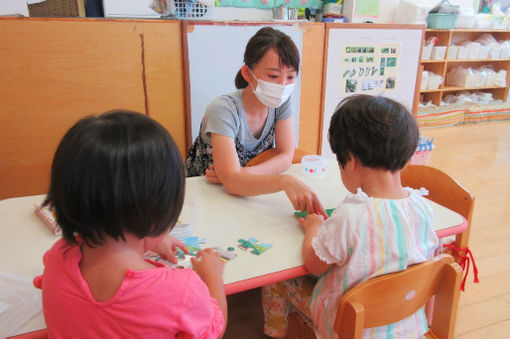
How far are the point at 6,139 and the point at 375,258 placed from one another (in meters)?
2.25

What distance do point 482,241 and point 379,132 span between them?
1928 millimetres

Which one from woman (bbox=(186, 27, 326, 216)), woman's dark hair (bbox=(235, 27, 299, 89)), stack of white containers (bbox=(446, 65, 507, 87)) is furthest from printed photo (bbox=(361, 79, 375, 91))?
stack of white containers (bbox=(446, 65, 507, 87))

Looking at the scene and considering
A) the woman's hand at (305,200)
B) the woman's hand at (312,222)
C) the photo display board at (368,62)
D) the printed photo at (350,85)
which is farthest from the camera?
the printed photo at (350,85)

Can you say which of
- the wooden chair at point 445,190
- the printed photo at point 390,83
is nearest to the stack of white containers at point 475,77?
the printed photo at point 390,83

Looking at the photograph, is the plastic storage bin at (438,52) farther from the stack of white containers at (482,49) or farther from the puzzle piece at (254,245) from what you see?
the puzzle piece at (254,245)

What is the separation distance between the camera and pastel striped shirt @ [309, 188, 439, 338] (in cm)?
95

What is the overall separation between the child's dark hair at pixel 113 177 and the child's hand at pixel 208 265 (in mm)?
252

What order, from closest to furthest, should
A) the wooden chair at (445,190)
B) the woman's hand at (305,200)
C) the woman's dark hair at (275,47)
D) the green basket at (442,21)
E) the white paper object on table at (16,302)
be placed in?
the white paper object on table at (16,302), the woman's hand at (305,200), the wooden chair at (445,190), the woman's dark hair at (275,47), the green basket at (442,21)

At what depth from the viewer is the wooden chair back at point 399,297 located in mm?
869

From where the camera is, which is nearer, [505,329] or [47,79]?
[505,329]

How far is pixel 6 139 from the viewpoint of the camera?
2.30 meters

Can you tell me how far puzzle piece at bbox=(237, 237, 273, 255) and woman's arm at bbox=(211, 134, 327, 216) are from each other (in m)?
0.21

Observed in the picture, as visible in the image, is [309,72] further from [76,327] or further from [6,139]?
[76,327]

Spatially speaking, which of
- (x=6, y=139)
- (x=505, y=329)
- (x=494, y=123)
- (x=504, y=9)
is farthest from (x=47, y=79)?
(x=504, y=9)
